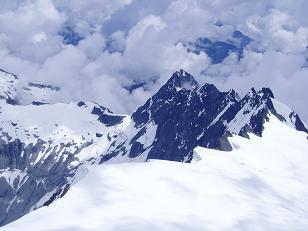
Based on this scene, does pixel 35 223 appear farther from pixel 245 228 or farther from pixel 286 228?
pixel 286 228

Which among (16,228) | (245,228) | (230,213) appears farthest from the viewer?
(230,213)

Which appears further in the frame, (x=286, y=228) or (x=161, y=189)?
(x=161, y=189)

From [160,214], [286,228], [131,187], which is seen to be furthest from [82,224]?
[286,228]

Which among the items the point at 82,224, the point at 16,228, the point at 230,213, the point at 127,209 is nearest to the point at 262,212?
the point at 230,213

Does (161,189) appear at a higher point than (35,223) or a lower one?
higher

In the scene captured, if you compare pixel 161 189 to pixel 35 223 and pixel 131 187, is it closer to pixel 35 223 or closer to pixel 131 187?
pixel 131 187

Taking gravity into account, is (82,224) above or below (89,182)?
below

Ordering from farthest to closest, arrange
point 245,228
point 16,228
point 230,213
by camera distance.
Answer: point 230,213, point 245,228, point 16,228

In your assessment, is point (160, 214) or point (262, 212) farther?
point (262, 212)
